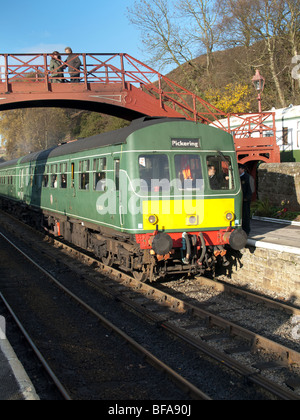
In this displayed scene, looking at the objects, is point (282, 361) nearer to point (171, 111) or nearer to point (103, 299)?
point (103, 299)

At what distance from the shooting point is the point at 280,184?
50.8 feet

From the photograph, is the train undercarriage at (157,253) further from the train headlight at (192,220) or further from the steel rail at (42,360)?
the steel rail at (42,360)

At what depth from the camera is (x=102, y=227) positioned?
35.5 ft

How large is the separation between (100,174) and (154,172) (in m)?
2.00

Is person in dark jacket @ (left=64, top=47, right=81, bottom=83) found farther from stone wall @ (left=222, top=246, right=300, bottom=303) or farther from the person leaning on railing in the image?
stone wall @ (left=222, top=246, right=300, bottom=303)

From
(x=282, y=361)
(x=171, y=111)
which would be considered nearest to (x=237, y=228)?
(x=282, y=361)

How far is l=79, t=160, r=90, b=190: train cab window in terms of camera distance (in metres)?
11.7

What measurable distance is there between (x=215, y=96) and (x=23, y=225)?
16.1 meters

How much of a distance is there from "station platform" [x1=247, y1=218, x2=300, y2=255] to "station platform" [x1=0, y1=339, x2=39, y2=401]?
18.3 feet

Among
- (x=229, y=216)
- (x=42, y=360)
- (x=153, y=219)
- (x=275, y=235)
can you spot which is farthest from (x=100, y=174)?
(x=42, y=360)

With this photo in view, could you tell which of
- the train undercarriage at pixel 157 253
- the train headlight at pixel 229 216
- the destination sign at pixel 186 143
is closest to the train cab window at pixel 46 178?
the train undercarriage at pixel 157 253

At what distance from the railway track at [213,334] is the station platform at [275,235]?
138cm

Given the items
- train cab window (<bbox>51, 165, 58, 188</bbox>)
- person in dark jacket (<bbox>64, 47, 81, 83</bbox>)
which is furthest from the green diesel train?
person in dark jacket (<bbox>64, 47, 81, 83</bbox>)
